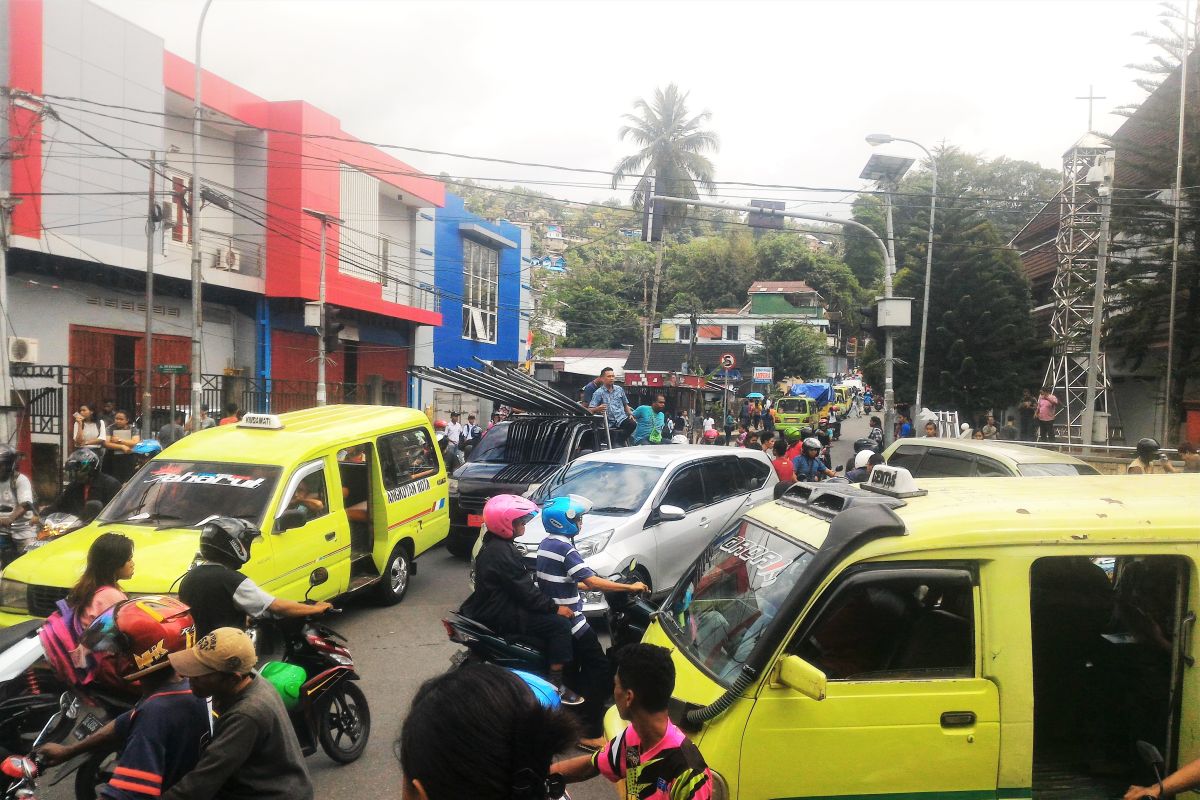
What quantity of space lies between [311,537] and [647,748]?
5473 mm

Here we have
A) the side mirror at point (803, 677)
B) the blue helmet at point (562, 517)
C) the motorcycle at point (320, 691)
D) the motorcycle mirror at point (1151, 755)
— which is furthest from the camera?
the blue helmet at point (562, 517)

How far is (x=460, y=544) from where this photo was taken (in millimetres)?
11969

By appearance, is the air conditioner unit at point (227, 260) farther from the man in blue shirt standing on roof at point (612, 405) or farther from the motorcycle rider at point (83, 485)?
the motorcycle rider at point (83, 485)

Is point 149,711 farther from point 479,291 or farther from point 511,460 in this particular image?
point 479,291

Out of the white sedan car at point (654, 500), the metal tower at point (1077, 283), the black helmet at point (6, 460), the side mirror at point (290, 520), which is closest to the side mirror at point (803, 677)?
the white sedan car at point (654, 500)

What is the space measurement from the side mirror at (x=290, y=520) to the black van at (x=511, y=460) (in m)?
3.89

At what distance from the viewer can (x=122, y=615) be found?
3.43m

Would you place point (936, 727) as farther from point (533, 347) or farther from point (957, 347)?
point (533, 347)

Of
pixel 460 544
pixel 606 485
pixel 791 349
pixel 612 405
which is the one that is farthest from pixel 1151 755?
pixel 791 349

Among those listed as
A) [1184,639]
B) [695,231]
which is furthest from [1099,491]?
[695,231]

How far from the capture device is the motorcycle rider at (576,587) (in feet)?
16.6

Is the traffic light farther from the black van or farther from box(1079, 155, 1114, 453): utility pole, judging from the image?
box(1079, 155, 1114, 453): utility pole

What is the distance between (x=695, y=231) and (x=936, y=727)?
102254 millimetres

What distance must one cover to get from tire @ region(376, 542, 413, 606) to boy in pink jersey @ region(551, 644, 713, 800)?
21.1 feet
